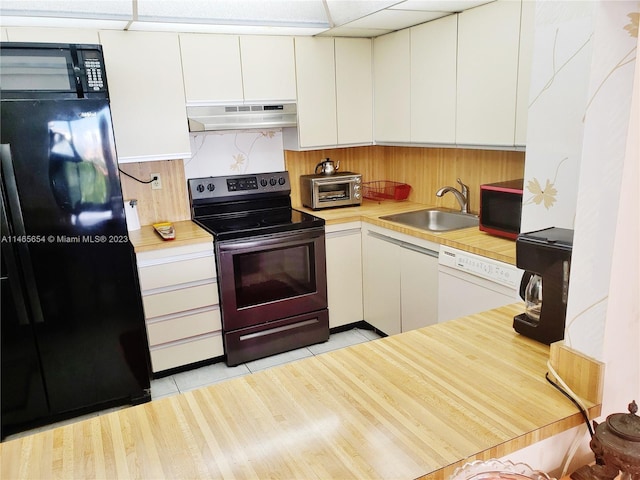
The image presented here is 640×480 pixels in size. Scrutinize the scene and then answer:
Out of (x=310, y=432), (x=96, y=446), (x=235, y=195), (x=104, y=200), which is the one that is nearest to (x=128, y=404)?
(x=104, y=200)

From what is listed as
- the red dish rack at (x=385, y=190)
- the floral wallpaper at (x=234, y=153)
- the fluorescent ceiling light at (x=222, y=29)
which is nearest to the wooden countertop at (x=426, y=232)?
the red dish rack at (x=385, y=190)

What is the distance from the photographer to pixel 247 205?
362 centimetres

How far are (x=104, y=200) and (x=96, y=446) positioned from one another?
1688 mm

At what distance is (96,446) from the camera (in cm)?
106

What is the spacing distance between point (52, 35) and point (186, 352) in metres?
1.97

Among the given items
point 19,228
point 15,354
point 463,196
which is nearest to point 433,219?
point 463,196

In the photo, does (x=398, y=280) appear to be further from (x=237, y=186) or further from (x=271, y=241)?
(x=237, y=186)

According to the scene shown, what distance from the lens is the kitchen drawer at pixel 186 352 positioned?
3004mm

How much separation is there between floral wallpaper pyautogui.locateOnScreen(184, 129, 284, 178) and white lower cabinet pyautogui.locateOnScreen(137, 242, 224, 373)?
792 millimetres

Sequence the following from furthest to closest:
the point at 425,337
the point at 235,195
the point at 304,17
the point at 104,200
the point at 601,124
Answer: the point at 235,195
the point at 304,17
the point at 104,200
the point at 425,337
the point at 601,124

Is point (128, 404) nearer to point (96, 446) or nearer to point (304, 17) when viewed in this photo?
point (96, 446)

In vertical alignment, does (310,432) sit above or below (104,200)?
below

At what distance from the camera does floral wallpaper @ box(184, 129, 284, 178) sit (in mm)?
3459

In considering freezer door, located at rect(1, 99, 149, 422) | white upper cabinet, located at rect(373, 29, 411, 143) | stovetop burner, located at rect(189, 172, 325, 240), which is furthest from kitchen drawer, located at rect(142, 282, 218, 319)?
white upper cabinet, located at rect(373, 29, 411, 143)
